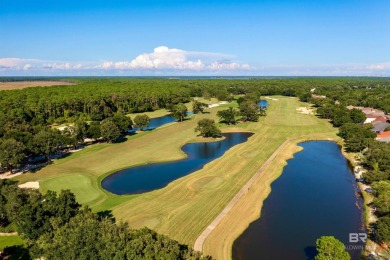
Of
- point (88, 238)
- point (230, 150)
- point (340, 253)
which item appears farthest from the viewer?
point (230, 150)

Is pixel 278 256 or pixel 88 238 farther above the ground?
pixel 88 238

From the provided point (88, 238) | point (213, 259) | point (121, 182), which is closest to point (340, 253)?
point (213, 259)

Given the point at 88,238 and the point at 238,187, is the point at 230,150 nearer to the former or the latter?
the point at 238,187

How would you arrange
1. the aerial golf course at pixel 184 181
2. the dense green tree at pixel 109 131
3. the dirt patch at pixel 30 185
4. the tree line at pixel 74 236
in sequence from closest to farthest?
the tree line at pixel 74 236 < the aerial golf course at pixel 184 181 < the dirt patch at pixel 30 185 < the dense green tree at pixel 109 131

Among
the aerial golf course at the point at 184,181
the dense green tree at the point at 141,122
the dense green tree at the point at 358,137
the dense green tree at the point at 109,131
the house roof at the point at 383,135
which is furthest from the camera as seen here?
the dense green tree at the point at 141,122

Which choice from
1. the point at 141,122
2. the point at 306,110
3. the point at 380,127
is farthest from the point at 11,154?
the point at 306,110

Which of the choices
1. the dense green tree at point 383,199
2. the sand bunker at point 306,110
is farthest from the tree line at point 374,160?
the sand bunker at point 306,110

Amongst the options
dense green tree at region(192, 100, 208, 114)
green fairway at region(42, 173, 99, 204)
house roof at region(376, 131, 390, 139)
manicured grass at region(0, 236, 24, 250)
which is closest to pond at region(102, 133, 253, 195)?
green fairway at region(42, 173, 99, 204)

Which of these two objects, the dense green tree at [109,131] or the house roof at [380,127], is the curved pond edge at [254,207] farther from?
the dense green tree at [109,131]

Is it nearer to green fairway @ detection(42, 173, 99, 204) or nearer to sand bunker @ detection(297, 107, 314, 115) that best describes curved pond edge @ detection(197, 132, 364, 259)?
green fairway @ detection(42, 173, 99, 204)
